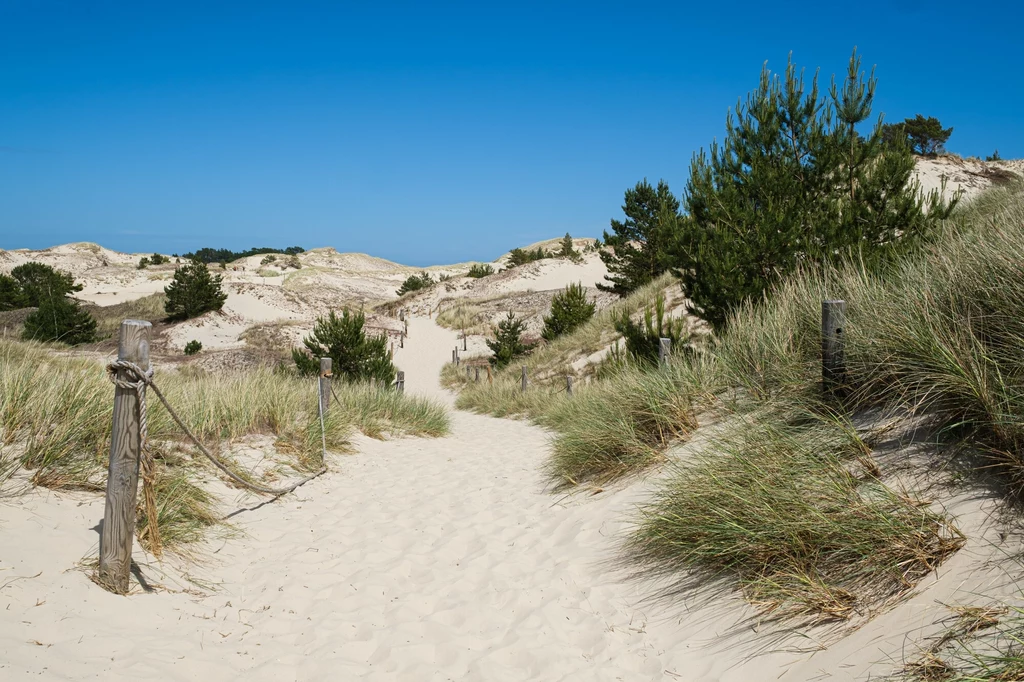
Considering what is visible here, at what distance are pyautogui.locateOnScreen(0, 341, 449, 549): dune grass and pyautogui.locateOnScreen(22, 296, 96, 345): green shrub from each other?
10309 millimetres

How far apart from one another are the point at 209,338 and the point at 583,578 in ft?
75.8

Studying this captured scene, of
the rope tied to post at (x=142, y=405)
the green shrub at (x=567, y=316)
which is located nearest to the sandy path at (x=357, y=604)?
the rope tied to post at (x=142, y=405)

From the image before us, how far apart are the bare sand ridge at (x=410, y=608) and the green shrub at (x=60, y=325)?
1690 centimetres

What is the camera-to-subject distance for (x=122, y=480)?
3.42 meters

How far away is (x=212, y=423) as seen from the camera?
6727 mm

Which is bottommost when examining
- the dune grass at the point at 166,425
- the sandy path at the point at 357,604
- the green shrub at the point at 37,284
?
the sandy path at the point at 357,604

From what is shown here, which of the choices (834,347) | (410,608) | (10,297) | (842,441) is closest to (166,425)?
(410,608)

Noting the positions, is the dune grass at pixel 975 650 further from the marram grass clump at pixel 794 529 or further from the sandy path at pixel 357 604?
the sandy path at pixel 357 604

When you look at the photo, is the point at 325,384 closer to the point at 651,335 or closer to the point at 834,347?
the point at 834,347

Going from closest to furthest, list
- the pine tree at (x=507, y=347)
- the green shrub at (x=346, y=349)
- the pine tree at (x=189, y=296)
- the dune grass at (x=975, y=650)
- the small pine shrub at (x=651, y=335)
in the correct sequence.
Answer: the dune grass at (x=975, y=650) < the small pine shrub at (x=651, y=335) < the green shrub at (x=346, y=349) < the pine tree at (x=507, y=347) < the pine tree at (x=189, y=296)

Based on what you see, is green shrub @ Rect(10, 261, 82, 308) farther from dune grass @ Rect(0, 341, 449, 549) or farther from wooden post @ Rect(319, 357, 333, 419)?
dune grass @ Rect(0, 341, 449, 549)

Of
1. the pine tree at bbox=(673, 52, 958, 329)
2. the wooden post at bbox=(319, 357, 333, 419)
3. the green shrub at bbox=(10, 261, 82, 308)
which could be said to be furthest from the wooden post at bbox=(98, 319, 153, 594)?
the green shrub at bbox=(10, 261, 82, 308)

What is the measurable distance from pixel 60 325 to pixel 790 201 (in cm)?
2081

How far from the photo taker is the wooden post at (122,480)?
3.37 m
